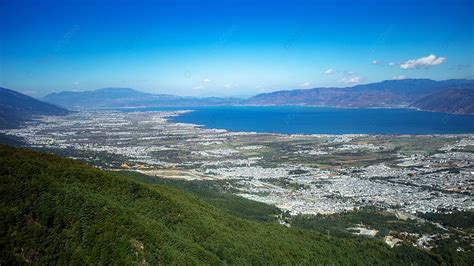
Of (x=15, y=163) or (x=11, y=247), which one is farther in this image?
(x=15, y=163)

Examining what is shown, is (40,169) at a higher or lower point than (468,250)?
higher

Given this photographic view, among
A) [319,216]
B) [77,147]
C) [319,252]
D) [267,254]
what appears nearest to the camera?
[267,254]

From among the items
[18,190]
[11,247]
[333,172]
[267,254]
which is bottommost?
[333,172]

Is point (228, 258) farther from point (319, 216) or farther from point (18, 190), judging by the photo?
point (319, 216)

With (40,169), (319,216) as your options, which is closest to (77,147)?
(319,216)

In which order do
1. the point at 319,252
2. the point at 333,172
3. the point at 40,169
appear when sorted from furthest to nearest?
the point at 333,172 → the point at 319,252 → the point at 40,169

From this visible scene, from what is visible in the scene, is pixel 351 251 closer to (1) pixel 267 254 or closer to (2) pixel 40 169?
(1) pixel 267 254
